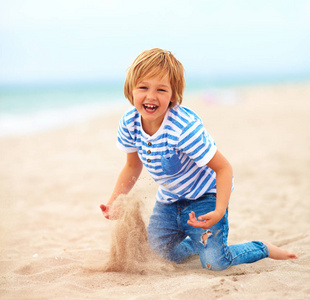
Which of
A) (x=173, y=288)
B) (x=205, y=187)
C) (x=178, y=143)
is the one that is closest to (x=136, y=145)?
(x=178, y=143)

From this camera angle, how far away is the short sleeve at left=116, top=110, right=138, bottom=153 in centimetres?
247

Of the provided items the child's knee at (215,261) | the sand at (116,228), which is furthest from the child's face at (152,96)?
the child's knee at (215,261)

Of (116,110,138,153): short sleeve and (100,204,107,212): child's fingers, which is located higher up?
(116,110,138,153): short sleeve

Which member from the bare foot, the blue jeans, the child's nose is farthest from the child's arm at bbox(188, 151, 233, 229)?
the bare foot

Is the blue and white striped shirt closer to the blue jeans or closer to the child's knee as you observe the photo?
the blue jeans

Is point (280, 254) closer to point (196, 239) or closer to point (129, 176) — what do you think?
point (196, 239)

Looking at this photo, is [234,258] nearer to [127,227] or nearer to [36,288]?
[127,227]

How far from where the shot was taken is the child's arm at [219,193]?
215cm

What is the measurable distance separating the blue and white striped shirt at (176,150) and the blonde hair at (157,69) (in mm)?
150

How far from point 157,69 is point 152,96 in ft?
0.52

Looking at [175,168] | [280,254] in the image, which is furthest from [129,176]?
[280,254]

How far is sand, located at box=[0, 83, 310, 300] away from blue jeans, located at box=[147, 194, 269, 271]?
71mm

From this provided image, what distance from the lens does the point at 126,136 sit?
2.50m

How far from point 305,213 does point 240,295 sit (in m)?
1.97
